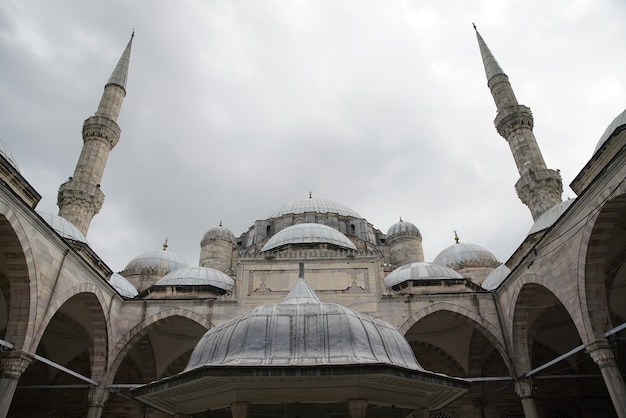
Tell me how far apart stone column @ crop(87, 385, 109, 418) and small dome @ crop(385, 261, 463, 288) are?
8.50m

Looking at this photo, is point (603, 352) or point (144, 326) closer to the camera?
point (603, 352)

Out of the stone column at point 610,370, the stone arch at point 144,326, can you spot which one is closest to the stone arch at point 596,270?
the stone column at point 610,370

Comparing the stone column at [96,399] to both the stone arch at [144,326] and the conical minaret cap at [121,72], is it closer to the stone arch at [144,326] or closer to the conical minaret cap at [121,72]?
the stone arch at [144,326]

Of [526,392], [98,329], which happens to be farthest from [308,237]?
[526,392]

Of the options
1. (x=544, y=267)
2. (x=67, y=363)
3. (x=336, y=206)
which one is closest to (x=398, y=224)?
(x=336, y=206)

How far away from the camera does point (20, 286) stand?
7.87 meters

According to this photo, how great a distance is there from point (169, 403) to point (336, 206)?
19.1 metres

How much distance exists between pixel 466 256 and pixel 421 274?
710 cm

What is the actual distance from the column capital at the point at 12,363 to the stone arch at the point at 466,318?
26.3 ft

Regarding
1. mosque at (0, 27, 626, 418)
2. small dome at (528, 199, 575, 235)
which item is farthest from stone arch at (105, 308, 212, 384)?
small dome at (528, 199, 575, 235)

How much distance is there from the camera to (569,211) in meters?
7.92

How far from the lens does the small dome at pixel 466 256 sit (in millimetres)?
20078

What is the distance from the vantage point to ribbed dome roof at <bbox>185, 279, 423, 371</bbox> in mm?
4258

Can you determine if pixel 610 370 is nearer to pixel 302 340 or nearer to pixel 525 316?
pixel 525 316
